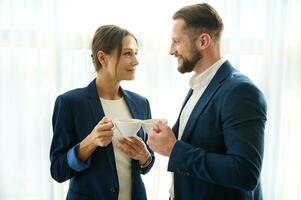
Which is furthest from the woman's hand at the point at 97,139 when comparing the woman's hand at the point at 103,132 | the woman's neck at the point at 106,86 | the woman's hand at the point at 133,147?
the woman's neck at the point at 106,86

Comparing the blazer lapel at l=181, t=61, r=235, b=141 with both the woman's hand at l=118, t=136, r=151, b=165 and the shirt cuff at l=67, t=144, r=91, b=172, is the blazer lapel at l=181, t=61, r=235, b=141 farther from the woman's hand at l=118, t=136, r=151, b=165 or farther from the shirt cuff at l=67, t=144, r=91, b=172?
the shirt cuff at l=67, t=144, r=91, b=172

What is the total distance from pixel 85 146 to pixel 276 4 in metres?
1.42

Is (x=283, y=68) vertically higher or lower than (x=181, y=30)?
lower

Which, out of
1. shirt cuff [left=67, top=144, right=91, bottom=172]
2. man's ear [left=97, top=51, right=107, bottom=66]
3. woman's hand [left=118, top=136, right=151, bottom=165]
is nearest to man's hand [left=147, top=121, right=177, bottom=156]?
woman's hand [left=118, top=136, right=151, bottom=165]

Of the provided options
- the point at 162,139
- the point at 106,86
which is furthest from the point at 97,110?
the point at 162,139

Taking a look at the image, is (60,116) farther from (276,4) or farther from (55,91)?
(276,4)

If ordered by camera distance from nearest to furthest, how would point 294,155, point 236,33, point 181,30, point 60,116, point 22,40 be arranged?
point 181,30 → point 60,116 → point 22,40 → point 236,33 → point 294,155

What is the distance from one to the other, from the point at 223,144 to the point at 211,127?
0.24 ft

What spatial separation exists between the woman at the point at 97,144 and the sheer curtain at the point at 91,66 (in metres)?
0.37

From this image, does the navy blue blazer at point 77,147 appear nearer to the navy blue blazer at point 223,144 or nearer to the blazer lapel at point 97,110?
the blazer lapel at point 97,110

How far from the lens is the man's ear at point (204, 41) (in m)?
1.23

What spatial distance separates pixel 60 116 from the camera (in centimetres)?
138

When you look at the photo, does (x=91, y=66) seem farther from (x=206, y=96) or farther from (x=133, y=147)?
(x=206, y=96)

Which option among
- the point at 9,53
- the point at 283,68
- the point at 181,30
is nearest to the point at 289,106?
the point at 283,68
